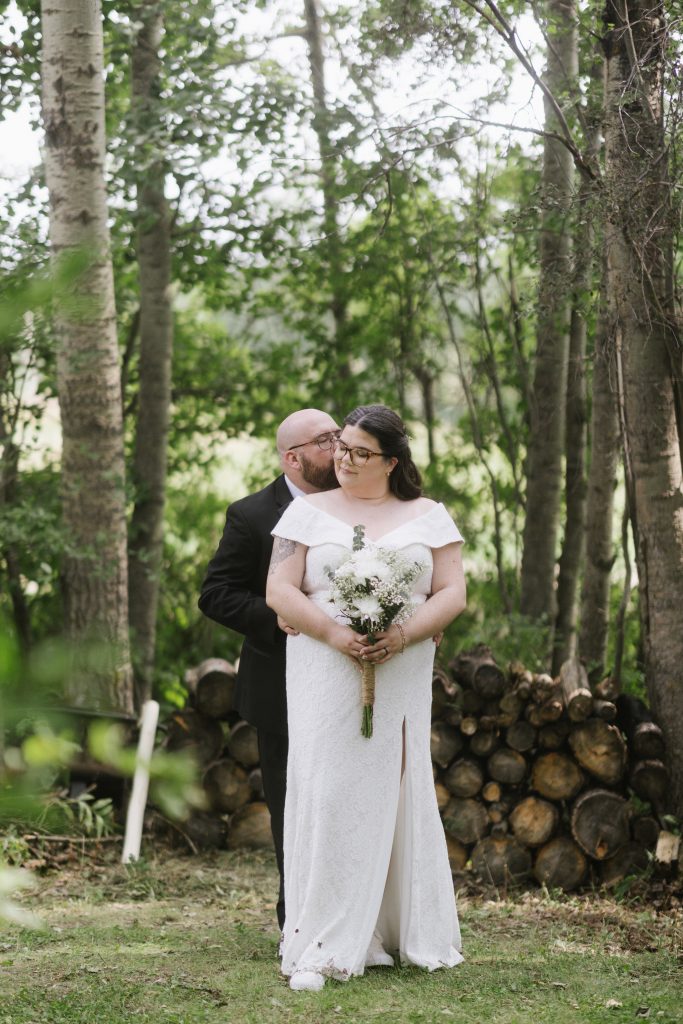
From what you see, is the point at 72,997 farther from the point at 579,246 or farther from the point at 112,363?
the point at 579,246

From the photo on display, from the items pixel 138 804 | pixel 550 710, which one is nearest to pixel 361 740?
pixel 550 710

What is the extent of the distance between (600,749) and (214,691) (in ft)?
6.97

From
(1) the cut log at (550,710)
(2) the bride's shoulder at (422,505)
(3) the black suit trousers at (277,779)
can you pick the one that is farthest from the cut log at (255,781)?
(2) the bride's shoulder at (422,505)

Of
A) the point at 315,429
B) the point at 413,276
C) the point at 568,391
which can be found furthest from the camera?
the point at 413,276

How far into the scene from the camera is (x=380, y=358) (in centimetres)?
873

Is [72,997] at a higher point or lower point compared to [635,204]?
lower

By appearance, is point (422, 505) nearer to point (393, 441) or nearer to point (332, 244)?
point (393, 441)

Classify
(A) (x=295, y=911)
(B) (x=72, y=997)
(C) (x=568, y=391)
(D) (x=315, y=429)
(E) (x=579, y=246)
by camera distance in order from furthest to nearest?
(C) (x=568, y=391) < (E) (x=579, y=246) < (D) (x=315, y=429) < (A) (x=295, y=911) < (B) (x=72, y=997)

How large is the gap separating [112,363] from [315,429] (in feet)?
8.48

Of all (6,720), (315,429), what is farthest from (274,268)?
(6,720)

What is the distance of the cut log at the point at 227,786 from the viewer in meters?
5.98

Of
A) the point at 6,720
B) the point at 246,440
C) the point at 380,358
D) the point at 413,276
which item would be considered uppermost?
the point at 413,276

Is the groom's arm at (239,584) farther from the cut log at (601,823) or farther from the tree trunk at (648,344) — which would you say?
the cut log at (601,823)

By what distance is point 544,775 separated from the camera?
17.6ft
